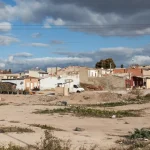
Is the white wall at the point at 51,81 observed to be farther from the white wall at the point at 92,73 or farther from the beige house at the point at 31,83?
the white wall at the point at 92,73

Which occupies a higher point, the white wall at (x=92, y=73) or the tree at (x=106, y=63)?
the tree at (x=106, y=63)

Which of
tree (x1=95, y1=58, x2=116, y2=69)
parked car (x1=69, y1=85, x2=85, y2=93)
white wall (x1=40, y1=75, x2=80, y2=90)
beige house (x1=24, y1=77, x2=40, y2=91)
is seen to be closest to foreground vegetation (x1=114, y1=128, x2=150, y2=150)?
parked car (x1=69, y1=85, x2=85, y2=93)

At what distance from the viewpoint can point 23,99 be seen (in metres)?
56.0

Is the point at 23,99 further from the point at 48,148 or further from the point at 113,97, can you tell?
the point at 48,148

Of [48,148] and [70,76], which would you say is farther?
[70,76]

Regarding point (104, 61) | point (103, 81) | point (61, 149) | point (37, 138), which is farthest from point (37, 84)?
point (61, 149)

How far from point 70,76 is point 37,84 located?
941 cm

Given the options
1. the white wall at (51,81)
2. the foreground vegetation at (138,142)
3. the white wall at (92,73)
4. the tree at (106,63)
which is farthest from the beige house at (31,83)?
the foreground vegetation at (138,142)

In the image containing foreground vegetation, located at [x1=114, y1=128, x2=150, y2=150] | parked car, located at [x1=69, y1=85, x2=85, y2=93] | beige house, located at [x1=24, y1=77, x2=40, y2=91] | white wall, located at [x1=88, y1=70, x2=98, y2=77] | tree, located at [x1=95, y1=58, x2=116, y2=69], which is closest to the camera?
foreground vegetation, located at [x1=114, y1=128, x2=150, y2=150]

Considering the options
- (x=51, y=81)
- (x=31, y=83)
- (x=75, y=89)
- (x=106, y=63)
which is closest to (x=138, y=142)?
(x=75, y=89)

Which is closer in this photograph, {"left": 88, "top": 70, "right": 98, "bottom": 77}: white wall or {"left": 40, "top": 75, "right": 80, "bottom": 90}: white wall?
{"left": 40, "top": 75, "right": 80, "bottom": 90}: white wall

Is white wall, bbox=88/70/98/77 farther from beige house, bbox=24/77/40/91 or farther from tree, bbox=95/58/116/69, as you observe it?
tree, bbox=95/58/116/69

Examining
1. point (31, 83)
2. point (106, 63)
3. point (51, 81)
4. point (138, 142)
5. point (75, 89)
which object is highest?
point (106, 63)

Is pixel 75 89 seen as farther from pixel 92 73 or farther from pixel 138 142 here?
pixel 138 142
